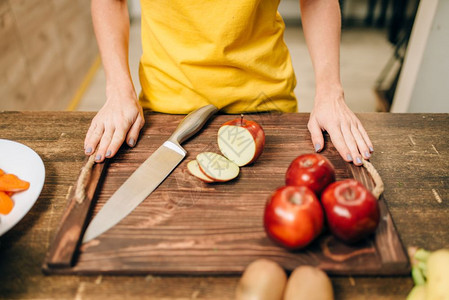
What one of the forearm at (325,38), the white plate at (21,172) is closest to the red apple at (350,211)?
the forearm at (325,38)

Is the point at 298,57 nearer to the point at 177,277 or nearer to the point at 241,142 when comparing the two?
the point at 241,142

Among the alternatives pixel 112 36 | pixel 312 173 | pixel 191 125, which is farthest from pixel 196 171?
pixel 112 36

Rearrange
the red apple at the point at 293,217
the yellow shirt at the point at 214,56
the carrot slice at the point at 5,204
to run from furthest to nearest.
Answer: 1. the yellow shirt at the point at 214,56
2. the carrot slice at the point at 5,204
3. the red apple at the point at 293,217

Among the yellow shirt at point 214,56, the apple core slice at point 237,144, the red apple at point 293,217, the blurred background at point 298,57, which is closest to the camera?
the red apple at point 293,217

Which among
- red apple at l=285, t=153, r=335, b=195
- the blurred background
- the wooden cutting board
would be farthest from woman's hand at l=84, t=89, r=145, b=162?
the blurred background

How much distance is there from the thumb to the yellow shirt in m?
0.20

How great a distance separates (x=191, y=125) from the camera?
957 mm

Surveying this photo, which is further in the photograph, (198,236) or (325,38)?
(325,38)

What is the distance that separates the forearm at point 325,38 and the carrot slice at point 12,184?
0.83 meters

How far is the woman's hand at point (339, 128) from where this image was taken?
2.96ft

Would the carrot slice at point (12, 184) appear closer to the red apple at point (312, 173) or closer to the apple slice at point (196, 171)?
the apple slice at point (196, 171)

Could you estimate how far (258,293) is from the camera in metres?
0.56

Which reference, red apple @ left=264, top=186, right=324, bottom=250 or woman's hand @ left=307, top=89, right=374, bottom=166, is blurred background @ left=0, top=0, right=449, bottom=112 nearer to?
woman's hand @ left=307, top=89, right=374, bottom=166

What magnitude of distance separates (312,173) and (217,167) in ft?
0.73
